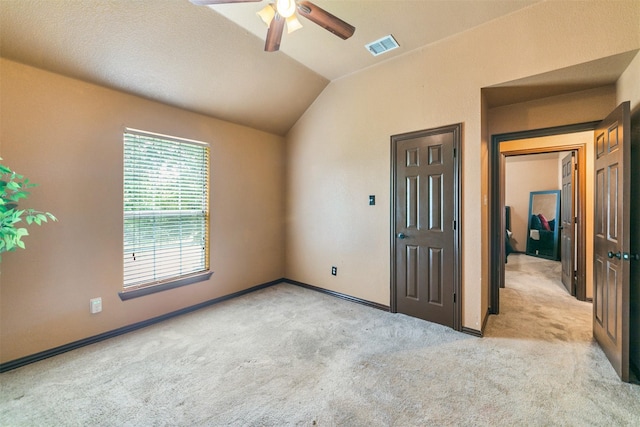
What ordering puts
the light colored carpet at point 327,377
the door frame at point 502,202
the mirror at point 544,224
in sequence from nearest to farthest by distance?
the light colored carpet at point 327,377
the door frame at point 502,202
the mirror at point 544,224

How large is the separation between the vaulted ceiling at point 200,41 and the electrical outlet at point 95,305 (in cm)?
205

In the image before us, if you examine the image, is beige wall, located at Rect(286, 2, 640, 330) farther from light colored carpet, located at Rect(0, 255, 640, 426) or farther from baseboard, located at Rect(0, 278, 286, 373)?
baseboard, located at Rect(0, 278, 286, 373)

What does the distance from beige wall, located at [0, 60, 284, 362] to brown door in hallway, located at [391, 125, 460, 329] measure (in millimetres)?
2472

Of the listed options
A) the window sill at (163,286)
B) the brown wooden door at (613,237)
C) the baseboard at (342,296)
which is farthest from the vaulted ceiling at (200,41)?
the baseboard at (342,296)

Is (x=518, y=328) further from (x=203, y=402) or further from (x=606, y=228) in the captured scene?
(x=203, y=402)

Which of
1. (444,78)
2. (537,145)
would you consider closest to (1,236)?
(444,78)

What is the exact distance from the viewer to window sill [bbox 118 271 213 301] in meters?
2.71

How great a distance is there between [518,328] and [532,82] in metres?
2.43

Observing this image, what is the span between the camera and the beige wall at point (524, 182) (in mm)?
6664

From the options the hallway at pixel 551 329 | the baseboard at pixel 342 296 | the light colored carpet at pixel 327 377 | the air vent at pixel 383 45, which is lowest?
the light colored carpet at pixel 327 377

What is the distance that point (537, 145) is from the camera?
151 inches

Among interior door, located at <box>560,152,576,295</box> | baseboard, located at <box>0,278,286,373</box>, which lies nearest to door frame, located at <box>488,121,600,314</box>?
interior door, located at <box>560,152,576,295</box>

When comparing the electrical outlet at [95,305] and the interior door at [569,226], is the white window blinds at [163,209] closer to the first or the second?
the electrical outlet at [95,305]

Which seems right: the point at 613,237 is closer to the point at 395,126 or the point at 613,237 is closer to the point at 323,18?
the point at 395,126
